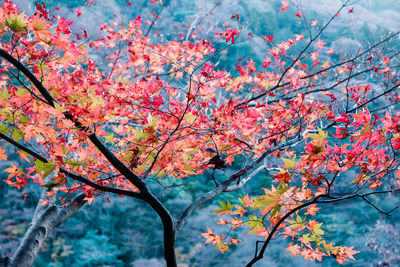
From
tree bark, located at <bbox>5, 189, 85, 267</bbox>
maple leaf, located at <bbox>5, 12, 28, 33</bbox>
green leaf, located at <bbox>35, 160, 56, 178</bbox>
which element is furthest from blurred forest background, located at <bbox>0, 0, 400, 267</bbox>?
maple leaf, located at <bbox>5, 12, 28, 33</bbox>

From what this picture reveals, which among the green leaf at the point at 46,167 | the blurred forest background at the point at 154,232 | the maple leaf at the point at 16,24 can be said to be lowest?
the green leaf at the point at 46,167

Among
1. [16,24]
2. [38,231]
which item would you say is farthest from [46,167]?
[38,231]

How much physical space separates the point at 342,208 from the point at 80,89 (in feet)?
31.0

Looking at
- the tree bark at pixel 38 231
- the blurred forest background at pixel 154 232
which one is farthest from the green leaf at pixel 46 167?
the blurred forest background at pixel 154 232

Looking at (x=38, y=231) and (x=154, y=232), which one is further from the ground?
(x=154, y=232)

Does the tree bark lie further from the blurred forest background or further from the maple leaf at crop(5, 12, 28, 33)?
the blurred forest background

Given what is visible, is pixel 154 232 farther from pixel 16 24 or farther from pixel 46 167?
pixel 16 24

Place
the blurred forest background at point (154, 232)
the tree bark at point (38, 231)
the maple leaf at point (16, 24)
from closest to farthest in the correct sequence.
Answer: the maple leaf at point (16, 24)
the tree bark at point (38, 231)
the blurred forest background at point (154, 232)

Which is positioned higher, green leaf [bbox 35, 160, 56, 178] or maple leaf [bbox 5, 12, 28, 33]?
maple leaf [bbox 5, 12, 28, 33]

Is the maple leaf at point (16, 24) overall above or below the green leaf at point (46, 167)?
above

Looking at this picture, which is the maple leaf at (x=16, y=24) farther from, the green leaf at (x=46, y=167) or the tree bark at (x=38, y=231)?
the tree bark at (x=38, y=231)

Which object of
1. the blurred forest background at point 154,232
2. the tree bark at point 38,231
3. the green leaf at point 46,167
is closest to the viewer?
the green leaf at point 46,167

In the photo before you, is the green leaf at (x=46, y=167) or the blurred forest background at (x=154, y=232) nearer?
the green leaf at (x=46, y=167)

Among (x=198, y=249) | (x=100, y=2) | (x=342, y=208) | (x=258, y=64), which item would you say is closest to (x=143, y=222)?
(x=198, y=249)
